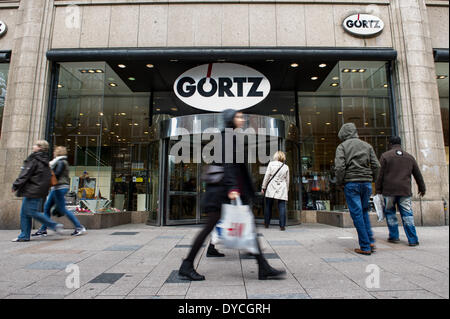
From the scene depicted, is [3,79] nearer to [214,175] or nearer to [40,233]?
[40,233]

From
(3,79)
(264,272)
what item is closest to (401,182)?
(264,272)

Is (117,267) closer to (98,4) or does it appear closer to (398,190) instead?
(398,190)

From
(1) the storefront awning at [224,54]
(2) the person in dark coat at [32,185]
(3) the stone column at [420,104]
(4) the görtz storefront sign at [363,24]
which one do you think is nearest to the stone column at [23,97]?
(1) the storefront awning at [224,54]

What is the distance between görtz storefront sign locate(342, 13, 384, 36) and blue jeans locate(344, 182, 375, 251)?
249 inches

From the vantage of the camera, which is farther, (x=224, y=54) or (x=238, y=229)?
(x=224, y=54)

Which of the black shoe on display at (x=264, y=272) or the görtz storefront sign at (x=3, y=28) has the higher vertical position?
the görtz storefront sign at (x=3, y=28)

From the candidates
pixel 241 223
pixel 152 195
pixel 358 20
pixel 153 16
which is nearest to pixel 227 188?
pixel 241 223

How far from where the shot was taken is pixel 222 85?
29.9ft

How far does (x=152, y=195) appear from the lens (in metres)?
9.26

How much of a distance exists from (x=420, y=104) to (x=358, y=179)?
562 cm

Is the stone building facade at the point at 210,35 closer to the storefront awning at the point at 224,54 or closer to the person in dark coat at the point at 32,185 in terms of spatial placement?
the storefront awning at the point at 224,54

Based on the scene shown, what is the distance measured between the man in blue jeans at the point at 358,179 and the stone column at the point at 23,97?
8.12 m

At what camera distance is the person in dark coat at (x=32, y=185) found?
5.43m

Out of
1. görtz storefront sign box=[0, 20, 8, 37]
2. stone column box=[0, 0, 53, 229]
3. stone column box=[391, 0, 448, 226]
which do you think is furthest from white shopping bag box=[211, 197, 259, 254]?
görtz storefront sign box=[0, 20, 8, 37]
